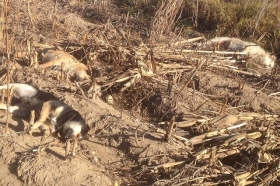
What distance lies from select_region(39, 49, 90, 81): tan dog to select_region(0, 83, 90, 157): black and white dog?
3.09 ft

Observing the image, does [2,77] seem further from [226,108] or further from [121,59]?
[226,108]

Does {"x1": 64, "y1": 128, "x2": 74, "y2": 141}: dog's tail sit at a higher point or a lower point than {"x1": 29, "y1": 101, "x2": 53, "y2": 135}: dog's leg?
lower

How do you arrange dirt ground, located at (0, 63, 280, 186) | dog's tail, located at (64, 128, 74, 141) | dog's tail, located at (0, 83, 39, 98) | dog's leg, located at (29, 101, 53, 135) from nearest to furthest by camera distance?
dirt ground, located at (0, 63, 280, 186)
dog's tail, located at (64, 128, 74, 141)
dog's leg, located at (29, 101, 53, 135)
dog's tail, located at (0, 83, 39, 98)

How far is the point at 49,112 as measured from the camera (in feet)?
16.5

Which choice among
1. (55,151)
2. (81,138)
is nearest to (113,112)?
(81,138)

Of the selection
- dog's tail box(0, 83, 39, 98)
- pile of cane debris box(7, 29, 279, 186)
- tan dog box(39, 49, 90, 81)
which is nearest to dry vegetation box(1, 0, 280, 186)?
pile of cane debris box(7, 29, 279, 186)

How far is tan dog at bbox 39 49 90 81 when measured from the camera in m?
6.28

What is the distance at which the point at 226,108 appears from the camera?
5703 mm

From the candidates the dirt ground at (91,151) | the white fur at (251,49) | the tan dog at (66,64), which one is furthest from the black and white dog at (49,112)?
the white fur at (251,49)

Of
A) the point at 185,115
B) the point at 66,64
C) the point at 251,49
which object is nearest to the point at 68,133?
→ the point at 185,115

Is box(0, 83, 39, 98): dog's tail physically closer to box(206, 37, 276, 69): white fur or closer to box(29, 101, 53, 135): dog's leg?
box(29, 101, 53, 135): dog's leg

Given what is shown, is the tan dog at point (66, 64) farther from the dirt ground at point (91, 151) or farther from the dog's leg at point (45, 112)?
the dog's leg at point (45, 112)

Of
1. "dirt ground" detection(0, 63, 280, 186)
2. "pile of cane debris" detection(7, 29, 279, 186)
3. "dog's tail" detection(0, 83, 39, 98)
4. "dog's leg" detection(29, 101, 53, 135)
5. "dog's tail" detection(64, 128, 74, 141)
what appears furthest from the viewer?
"dog's tail" detection(0, 83, 39, 98)

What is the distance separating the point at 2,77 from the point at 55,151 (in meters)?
1.76
